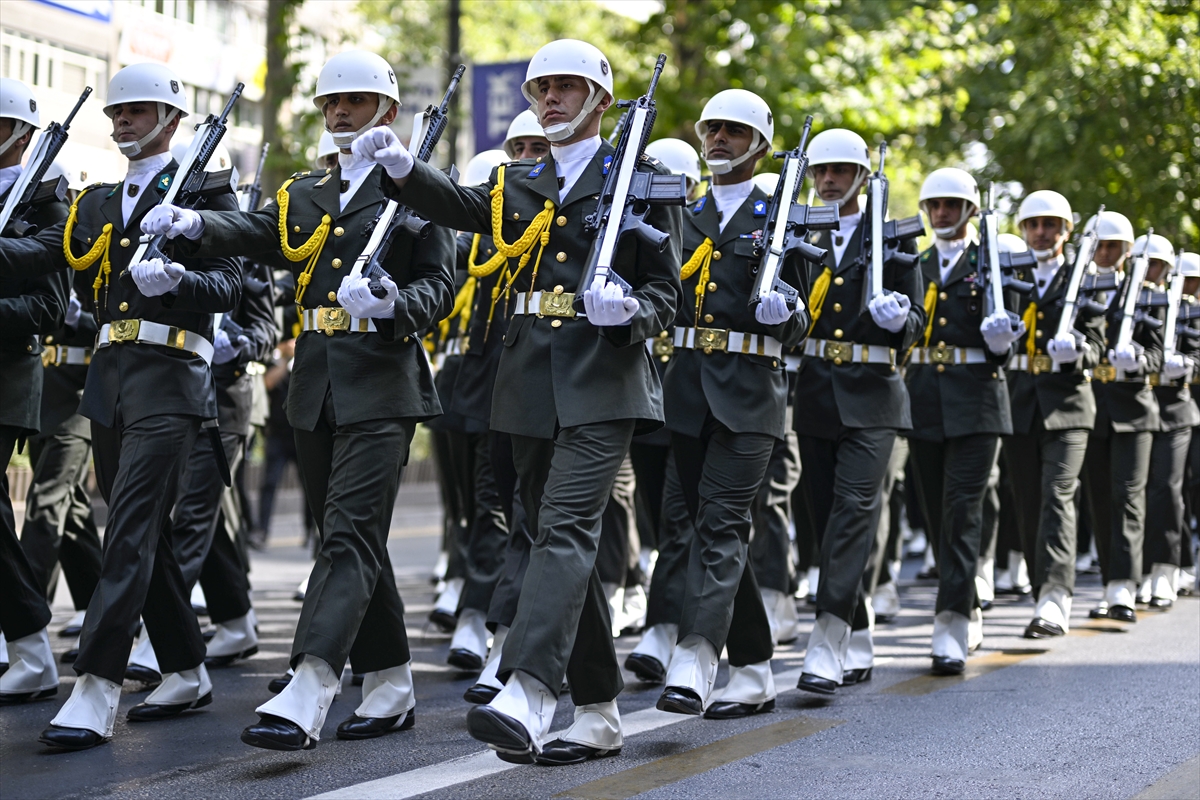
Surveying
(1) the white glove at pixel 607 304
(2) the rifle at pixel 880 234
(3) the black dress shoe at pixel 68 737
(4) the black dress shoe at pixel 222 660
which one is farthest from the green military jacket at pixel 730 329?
(4) the black dress shoe at pixel 222 660

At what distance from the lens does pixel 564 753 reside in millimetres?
4906

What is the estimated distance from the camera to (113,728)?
5.50 metres

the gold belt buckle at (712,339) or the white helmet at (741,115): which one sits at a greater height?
the white helmet at (741,115)

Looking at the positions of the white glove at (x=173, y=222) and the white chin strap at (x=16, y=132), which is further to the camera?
the white chin strap at (x=16, y=132)

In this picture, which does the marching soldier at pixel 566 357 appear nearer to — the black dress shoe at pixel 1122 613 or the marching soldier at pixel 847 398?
the marching soldier at pixel 847 398

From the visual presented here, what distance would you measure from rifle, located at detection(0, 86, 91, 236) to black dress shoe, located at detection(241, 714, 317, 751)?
7.59 ft

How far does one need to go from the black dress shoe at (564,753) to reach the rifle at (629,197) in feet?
4.50

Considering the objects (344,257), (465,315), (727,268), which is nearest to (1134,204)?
(465,315)

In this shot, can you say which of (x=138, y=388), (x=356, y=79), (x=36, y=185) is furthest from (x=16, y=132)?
(x=356, y=79)

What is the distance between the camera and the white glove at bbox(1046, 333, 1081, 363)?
842cm

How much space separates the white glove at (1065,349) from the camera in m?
8.42

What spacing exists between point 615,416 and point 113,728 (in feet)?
7.10

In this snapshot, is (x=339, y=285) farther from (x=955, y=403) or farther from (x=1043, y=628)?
(x=1043, y=628)

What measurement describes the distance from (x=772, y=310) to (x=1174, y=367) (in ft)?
17.0
